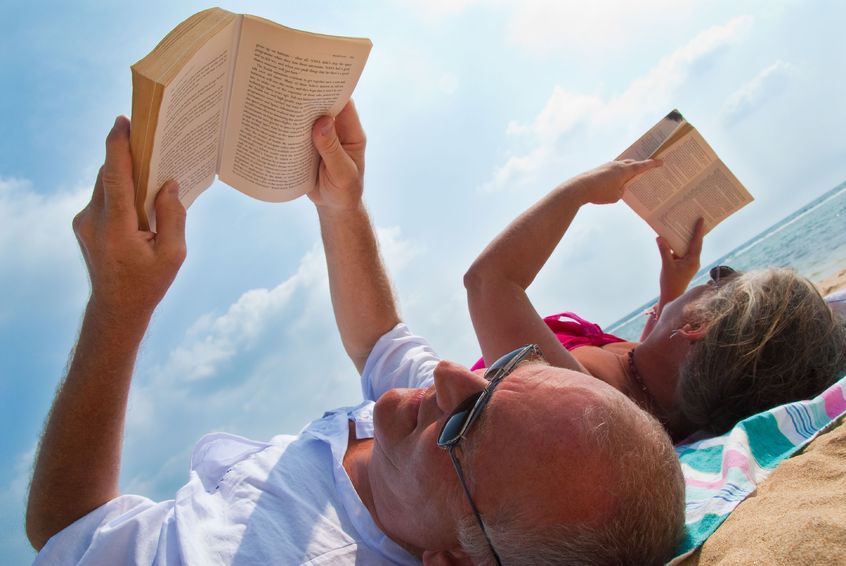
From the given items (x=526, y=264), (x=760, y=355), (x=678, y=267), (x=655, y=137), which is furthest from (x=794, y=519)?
(x=678, y=267)

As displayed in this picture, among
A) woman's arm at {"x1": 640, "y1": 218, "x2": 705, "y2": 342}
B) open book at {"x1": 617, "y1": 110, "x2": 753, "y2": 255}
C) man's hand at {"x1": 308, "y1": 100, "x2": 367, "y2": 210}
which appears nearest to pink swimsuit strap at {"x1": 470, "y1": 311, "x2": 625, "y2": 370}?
woman's arm at {"x1": 640, "y1": 218, "x2": 705, "y2": 342}

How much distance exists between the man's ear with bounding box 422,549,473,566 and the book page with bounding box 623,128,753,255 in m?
2.48

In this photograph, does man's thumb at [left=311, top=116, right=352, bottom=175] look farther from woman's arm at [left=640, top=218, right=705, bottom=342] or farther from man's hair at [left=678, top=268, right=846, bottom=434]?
woman's arm at [left=640, top=218, right=705, bottom=342]

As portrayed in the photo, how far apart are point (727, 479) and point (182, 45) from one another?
2243 millimetres

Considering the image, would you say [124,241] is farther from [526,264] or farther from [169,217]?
[526,264]

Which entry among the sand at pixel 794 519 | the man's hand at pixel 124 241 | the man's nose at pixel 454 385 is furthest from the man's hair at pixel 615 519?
the man's hand at pixel 124 241

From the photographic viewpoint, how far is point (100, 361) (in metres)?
1.92

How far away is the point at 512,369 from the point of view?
6.34 feet

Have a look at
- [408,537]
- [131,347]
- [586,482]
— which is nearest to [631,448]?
[586,482]

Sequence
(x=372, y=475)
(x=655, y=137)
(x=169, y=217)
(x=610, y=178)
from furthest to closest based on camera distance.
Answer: (x=655, y=137) < (x=610, y=178) < (x=372, y=475) < (x=169, y=217)

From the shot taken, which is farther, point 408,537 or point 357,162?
point 357,162

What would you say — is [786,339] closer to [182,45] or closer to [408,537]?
[408,537]

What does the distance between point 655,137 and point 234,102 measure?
95.2 inches

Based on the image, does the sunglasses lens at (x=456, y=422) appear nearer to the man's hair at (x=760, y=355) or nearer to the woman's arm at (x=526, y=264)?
the woman's arm at (x=526, y=264)
